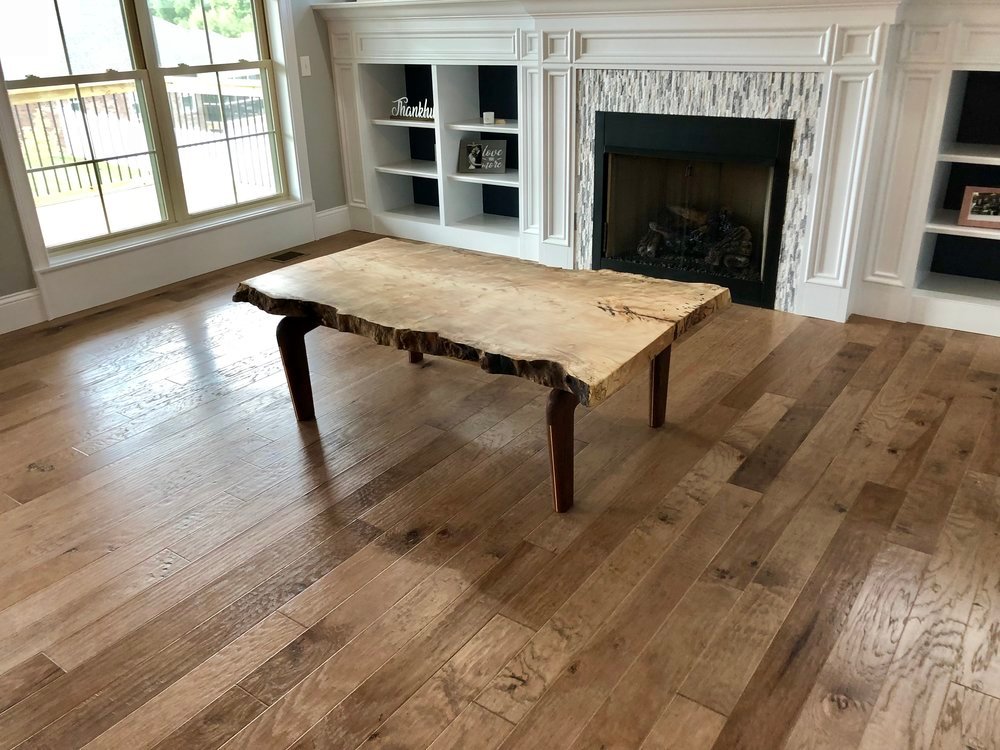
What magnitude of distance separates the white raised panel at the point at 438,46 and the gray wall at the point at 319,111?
0.27 meters

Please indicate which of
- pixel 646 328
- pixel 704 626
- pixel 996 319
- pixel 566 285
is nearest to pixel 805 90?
pixel 996 319

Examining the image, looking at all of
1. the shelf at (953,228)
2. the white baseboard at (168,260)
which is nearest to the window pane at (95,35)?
the white baseboard at (168,260)

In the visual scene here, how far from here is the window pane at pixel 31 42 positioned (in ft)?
12.0

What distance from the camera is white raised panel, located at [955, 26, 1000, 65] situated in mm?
3078

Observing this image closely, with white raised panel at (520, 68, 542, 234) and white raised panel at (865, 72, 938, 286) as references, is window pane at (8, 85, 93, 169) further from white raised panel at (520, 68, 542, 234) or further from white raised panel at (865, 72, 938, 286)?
white raised panel at (865, 72, 938, 286)

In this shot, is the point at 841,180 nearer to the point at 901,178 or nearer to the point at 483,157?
the point at 901,178

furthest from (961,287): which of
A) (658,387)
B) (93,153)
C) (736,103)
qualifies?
(93,153)

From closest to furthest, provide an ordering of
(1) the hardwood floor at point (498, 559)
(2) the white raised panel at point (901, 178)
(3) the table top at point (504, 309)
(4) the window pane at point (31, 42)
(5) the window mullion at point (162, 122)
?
(1) the hardwood floor at point (498, 559) < (3) the table top at point (504, 309) < (2) the white raised panel at point (901, 178) < (4) the window pane at point (31, 42) < (5) the window mullion at point (162, 122)

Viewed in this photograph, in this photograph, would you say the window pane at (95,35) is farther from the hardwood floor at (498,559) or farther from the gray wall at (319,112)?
the hardwood floor at (498,559)

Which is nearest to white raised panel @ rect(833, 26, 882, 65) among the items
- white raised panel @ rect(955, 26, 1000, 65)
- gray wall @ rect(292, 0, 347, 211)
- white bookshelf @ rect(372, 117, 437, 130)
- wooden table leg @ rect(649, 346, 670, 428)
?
white raised panel @ rect(955, 26, 1000, 65)

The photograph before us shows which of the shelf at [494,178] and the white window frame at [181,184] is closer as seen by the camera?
the white window frame at [181,184]

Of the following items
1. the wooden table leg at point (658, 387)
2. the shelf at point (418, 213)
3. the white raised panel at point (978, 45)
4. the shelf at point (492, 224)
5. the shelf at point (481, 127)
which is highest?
the white raised panel at point (978, 45)

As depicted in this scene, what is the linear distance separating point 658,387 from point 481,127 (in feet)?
8.18

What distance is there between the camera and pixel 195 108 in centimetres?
446
